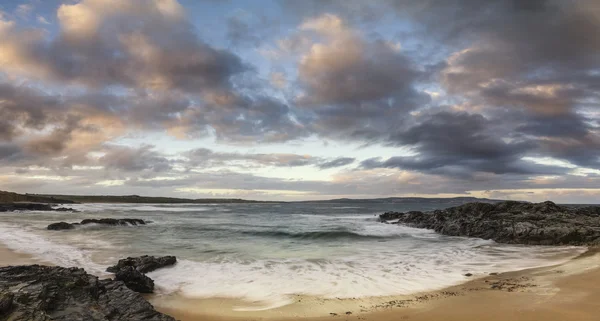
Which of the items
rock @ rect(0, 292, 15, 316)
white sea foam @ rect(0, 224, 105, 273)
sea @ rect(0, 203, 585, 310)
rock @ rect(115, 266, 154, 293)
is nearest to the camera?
rock @ rect(0, 292, 15, 316)

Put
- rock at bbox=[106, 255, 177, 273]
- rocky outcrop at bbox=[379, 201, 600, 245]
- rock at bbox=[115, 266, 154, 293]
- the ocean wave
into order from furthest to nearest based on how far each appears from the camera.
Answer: the ocean wave → rocky outcrop at bbox=[379, 201, 600, 245] → rock at bbox=[106, 255, 177, 273] → rock at bbox=[115, 266, 154, 293]

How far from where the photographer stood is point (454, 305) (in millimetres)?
7281

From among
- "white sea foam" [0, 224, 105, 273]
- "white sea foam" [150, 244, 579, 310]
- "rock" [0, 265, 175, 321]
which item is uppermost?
"rock" [0, 265, 175, 321]

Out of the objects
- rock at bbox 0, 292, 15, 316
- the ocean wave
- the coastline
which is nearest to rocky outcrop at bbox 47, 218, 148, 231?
the ocean wave

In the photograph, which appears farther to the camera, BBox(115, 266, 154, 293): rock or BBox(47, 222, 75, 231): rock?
BBox(47, 222, 75, 231): rock

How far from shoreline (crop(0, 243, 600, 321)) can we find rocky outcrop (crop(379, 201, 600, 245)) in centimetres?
1004

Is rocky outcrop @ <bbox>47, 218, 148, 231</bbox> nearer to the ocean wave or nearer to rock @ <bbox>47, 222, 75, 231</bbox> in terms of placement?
rock @ <bbox>47, 222, 75, 231</bbox>

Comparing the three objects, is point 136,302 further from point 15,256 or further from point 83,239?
point 83,239

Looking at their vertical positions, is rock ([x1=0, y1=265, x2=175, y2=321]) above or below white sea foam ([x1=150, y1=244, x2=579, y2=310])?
above

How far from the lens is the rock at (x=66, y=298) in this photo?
201 inches

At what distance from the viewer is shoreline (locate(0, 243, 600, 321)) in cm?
652

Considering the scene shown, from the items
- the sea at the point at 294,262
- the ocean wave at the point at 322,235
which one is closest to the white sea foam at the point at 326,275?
the sea at the point at 294,262

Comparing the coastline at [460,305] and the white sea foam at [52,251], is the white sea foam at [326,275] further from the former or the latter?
the white sea foam at [52,251]

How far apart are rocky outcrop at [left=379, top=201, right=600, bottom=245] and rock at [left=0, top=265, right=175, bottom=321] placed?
19.6 m
